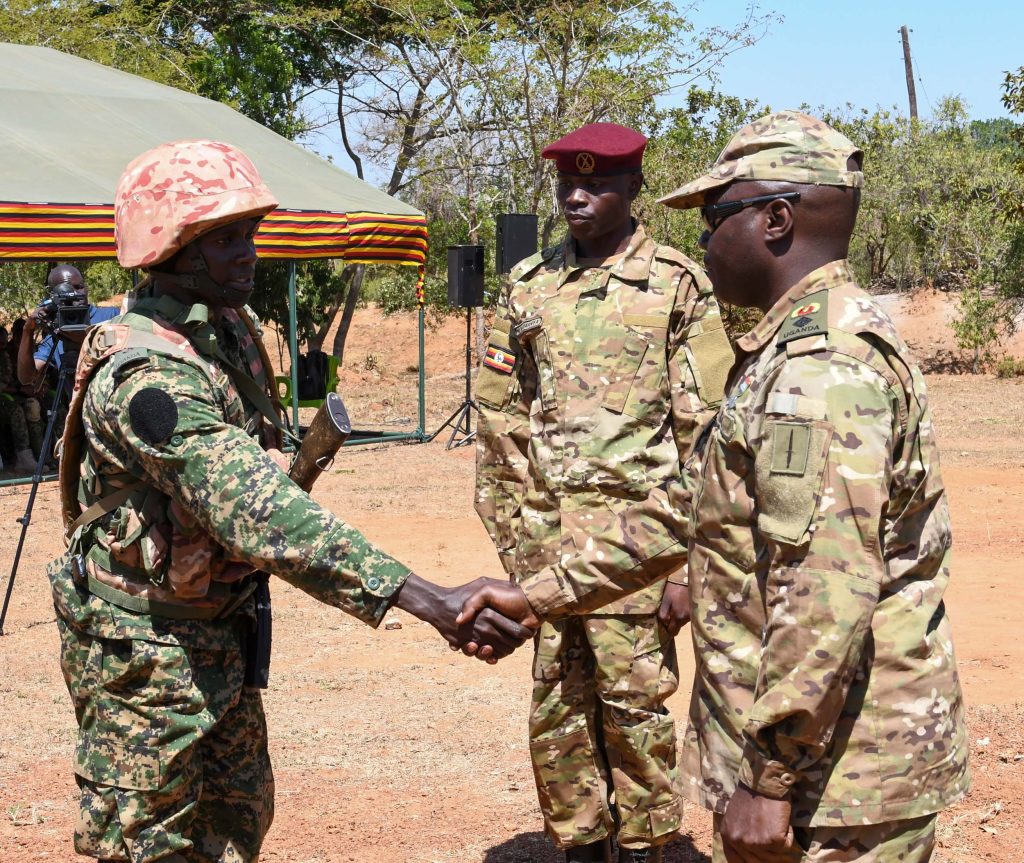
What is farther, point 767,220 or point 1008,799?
point 1008,799

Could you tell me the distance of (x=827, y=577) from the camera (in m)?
2.09

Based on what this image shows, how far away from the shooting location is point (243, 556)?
8.98 feet

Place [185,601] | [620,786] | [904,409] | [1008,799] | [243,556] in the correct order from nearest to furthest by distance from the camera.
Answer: [904,409] < [243,556] < [185,601] < [620,786] < [1008,799]

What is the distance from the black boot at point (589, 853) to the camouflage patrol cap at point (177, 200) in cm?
215

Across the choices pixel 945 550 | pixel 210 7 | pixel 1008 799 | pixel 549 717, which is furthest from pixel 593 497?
pixel 210 7

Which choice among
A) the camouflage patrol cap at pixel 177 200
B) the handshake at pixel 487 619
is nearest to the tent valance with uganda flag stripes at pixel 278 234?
the camouflage patrol cap at pixel 177 200

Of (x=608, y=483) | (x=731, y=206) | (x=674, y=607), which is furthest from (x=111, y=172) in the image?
(x=731, y=206)

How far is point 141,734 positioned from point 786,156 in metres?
1.83

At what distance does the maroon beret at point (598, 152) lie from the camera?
4.02 metres

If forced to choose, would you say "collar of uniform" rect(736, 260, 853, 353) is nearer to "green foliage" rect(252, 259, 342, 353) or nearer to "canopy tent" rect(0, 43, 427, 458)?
"canopy tent" rect(0, 43, 427, 458)

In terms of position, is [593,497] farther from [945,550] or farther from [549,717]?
[945,550]

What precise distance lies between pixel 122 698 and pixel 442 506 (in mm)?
7999

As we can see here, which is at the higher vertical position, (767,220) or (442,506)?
(767,220)

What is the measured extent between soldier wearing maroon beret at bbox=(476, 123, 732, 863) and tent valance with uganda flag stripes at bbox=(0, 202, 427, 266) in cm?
555
